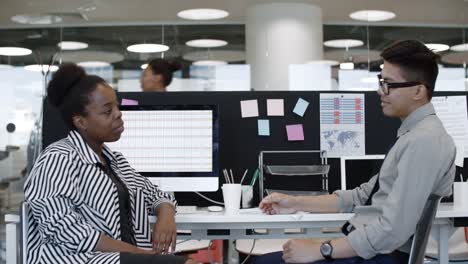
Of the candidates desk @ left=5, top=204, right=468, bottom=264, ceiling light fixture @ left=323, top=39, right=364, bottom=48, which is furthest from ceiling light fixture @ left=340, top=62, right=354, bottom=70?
desk @ left=5, top=204, right=468, bottom=264

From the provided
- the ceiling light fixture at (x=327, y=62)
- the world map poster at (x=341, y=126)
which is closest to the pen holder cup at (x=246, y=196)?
the world map poster at (x=341, y=126)

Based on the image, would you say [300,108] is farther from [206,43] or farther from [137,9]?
[137,9]

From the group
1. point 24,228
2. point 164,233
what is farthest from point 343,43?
point 24,228

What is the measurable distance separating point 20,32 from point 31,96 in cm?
74

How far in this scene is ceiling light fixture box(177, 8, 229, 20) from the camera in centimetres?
750

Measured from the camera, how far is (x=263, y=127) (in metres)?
2.94

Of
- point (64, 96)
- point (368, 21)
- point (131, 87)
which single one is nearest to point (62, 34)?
point (131, 87)

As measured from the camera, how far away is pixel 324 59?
24.3ft

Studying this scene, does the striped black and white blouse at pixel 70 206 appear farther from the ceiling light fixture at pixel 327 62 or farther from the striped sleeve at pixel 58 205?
the ceiling light fixture at pixel 327 62

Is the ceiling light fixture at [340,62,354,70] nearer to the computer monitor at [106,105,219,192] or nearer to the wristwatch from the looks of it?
the computer monitor at [106,105,219,192]

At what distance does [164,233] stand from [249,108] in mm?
1004

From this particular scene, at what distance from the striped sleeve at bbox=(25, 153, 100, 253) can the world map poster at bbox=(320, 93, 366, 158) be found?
1412 millimetres

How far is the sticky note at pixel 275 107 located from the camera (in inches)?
116

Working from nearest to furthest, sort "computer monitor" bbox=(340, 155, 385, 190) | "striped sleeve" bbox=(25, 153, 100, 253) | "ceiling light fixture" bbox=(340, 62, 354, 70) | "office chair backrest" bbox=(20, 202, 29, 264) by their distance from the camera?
1. "striped sleeve" bbox=(25, 153, 100, 253)
2. "office chair backrest" bbox=(20, 202, 29, 264)
3. "computer monitor" bbox=(340, 155, 385, 190)
4. "ceiling light fixture" bbox=(340, 62, 354, 70)
